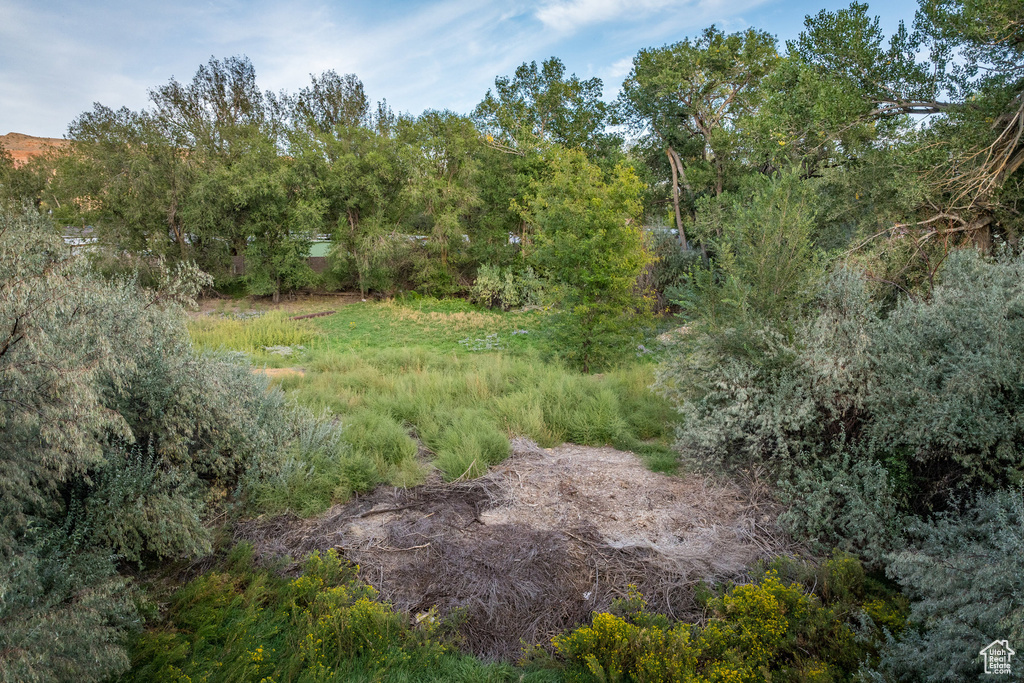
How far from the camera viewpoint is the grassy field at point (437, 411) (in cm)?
500

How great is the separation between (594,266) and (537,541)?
6.46m

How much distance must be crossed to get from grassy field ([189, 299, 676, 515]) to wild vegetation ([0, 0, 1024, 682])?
5 cm

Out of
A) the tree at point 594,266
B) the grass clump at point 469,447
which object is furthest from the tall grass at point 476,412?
the tree at point 594,266

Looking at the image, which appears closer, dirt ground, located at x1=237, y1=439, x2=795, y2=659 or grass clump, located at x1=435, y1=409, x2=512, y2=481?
dirt ground, located at x1=237, y1=439, x2=795, y2=659

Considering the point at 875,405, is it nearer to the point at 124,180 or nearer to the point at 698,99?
the point at 698,99

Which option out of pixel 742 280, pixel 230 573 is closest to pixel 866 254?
pixel 742 280

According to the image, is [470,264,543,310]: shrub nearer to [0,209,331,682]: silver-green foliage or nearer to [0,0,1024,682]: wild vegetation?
[0,0,1024,682]: wild vegetation

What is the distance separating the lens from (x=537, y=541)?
4.06m

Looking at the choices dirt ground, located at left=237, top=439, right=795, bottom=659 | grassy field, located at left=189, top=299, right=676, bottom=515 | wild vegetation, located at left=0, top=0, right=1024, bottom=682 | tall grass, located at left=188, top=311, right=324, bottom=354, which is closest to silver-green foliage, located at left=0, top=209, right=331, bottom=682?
wild vegetation, located at left=0, top=0, right=1024, bottom=682

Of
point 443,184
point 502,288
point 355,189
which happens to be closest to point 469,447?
point 502,288

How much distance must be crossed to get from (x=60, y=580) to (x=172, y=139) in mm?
21068

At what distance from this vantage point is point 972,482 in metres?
3.69

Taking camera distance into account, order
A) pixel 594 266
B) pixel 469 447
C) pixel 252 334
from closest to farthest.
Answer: pixel 469 447
pixel 594 266
pixel 252 334

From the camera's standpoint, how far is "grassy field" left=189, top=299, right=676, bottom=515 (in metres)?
5.00
